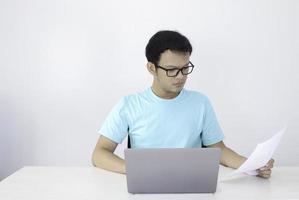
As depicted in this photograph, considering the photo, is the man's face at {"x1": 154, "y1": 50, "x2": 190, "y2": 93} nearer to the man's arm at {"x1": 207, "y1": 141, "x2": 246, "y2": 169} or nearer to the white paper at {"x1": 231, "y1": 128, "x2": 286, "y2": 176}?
the man's arm at {"x1": 207, "y1": 141, "x2": 246, "y2": 169}

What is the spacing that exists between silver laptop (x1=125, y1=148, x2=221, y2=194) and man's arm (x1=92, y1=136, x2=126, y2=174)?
1.07 feet

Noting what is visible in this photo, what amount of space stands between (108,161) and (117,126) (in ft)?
0.85

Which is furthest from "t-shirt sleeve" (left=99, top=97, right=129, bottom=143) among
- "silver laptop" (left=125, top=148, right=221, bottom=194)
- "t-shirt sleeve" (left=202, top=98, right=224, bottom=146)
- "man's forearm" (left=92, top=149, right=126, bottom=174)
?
"silver laptop" (left=125, top=148, right=221, bottom=194)

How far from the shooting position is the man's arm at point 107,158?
1747mm

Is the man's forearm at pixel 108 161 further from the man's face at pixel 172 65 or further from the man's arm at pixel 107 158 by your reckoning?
the man's face at pixel 172 65

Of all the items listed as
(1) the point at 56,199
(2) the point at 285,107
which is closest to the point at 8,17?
(1) the point at 56,199

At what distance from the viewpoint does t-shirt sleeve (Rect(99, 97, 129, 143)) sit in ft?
6.56

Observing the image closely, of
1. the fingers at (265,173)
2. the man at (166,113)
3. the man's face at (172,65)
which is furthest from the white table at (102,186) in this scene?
the man's face at (172,65)

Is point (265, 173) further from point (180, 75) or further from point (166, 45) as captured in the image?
point (166, 45)

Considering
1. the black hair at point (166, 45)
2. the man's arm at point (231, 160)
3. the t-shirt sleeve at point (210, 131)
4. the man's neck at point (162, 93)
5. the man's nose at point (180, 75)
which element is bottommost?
the man's arm at point (231, 160)

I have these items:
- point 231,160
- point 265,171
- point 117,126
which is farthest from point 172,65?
point 265,171

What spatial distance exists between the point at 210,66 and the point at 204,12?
0.37m

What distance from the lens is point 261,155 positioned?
4.98ft

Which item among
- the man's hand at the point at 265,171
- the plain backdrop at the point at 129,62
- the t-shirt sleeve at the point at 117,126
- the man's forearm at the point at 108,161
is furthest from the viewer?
the plain backdrop at the point at 129,62
